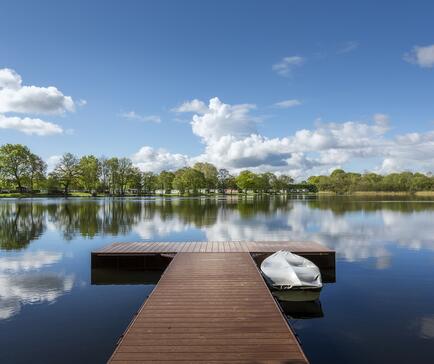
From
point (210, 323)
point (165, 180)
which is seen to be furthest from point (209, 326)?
point (165, 180)

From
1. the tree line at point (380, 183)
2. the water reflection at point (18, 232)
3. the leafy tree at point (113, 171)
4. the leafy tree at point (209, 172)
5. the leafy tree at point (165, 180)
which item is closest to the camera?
the water reflection at point (18, 232)

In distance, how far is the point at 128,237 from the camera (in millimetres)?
25484

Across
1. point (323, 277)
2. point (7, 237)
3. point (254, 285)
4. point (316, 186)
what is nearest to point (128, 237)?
point (7, 237)

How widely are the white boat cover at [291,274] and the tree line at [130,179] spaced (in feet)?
329

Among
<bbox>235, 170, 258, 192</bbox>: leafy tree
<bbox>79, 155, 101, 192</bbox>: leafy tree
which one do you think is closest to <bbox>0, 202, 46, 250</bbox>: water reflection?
<bbox>79, 155, 101, 192</bbox>: leafy tree

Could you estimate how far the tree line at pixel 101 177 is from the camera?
95.8 meters

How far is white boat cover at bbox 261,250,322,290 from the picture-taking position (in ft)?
37.5

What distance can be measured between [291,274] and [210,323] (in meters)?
5.24

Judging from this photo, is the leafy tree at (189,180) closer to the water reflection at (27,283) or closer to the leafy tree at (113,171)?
the leafy tree at (113,171)

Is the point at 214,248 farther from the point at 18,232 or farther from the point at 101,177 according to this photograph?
the point at 101,177

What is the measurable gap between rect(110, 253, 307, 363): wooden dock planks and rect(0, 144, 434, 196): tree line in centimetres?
10095

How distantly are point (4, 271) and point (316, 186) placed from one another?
567 ft

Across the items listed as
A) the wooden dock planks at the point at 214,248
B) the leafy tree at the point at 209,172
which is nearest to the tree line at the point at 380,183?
the leafy tree at the point at 209,172

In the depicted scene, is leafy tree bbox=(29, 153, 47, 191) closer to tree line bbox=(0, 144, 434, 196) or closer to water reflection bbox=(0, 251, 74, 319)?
tree line bbox=(0, 144, 434, 196)
